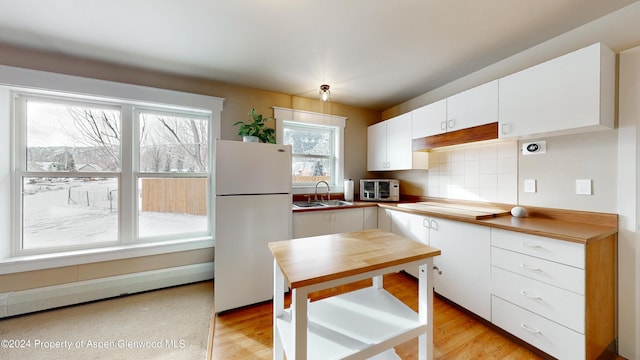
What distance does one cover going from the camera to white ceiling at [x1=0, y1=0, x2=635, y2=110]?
1453 mm

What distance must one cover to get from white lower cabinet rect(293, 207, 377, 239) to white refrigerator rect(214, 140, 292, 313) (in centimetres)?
20

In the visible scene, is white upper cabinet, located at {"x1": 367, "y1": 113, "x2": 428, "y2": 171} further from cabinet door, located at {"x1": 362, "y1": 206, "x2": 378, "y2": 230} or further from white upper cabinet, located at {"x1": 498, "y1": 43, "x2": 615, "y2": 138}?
white upper cabinet, located at {"x1": 498, "y1": 43, "x2": 615, "y2": 138}

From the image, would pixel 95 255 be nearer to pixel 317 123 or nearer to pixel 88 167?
pixel 88 167

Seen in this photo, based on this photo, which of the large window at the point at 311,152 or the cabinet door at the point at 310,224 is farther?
the large window at the point at 311,152

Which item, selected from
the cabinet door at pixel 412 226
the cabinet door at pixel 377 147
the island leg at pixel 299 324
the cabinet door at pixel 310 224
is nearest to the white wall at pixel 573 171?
the cabinet door at pixel 412 226

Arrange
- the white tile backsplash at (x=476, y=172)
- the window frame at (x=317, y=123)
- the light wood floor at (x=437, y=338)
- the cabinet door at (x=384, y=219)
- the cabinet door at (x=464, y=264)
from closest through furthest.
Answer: the light wood floor at (x=437, y=338)
the cabinet door at (x=464, y=264)
the white tile backsplash at (x=476, y=172)
the cabinet door at (x=384, y=219)
the window frame at (x=317, y=123)

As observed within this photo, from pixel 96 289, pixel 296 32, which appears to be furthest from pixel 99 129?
pixel 296 32

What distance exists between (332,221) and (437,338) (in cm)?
137

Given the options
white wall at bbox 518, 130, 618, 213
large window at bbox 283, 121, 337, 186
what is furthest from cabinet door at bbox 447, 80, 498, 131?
large window at bbox 283, 121, 337, 186

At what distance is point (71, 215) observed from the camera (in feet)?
7.20

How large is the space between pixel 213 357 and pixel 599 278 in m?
2.52

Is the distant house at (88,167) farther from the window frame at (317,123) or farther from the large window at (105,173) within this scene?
the window frame at (317,123)

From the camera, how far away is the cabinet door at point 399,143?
2777 mm

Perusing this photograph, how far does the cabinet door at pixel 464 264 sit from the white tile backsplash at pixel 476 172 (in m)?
0.60
